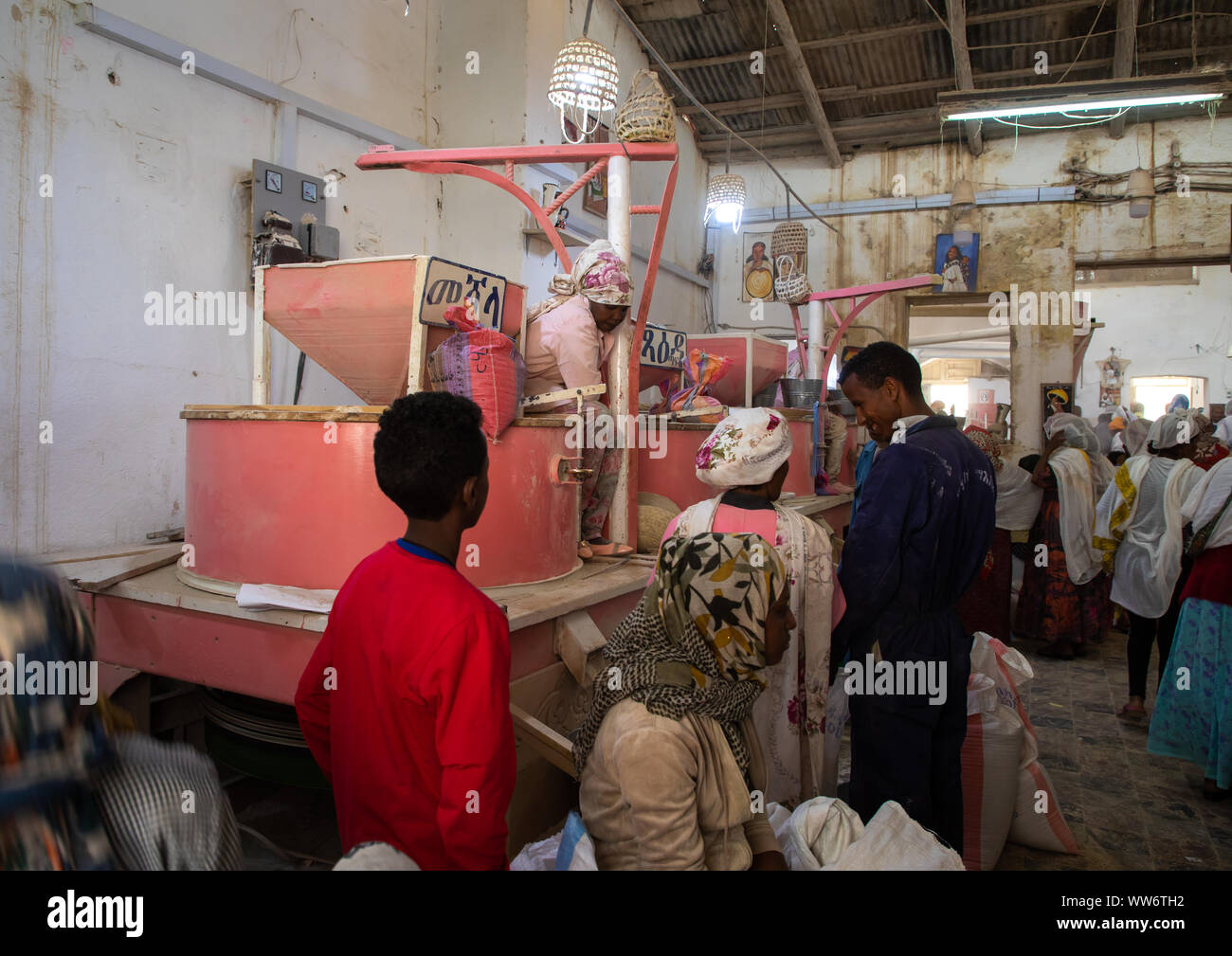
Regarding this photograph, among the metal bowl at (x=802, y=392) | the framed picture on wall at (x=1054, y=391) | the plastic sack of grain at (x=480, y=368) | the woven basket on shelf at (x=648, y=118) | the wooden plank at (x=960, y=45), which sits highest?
the wooden plank at (x=960, y=45)

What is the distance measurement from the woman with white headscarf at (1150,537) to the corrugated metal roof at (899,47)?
19.1 ft

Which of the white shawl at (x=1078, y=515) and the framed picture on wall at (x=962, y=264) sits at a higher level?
the framed picture on wall at (x=962, y=264)

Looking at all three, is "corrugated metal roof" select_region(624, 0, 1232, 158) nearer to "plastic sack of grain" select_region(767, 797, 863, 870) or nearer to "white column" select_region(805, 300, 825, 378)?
"white column" select_region(805, 300, 825, 378)

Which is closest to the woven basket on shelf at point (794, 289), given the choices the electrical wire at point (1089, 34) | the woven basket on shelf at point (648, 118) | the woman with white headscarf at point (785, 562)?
the electrical wire at point (1089, 34)

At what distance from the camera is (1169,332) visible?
1514 cm

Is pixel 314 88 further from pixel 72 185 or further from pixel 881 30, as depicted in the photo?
pixel 881 30

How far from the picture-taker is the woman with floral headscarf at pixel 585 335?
3514mm

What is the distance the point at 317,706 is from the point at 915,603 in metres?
1.69

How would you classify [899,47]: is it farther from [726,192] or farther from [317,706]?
[317,706]

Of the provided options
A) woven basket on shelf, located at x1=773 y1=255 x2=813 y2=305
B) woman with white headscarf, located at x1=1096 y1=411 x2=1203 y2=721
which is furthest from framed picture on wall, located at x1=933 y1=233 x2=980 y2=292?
woman with white headscarf, located at x1=1096 y1=411 x2=1203 y2=721

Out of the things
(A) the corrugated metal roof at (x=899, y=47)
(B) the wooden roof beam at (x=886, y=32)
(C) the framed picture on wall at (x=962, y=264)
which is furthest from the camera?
(C) the framed picture on wall at (x=962, y=264)

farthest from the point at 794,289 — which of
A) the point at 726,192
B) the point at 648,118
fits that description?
the point at 648,118

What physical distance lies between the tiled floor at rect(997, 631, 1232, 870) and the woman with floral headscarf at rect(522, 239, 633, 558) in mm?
2336

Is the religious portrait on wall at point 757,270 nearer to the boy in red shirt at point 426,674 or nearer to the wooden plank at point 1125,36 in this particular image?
the wooden plank at point 1125,36
